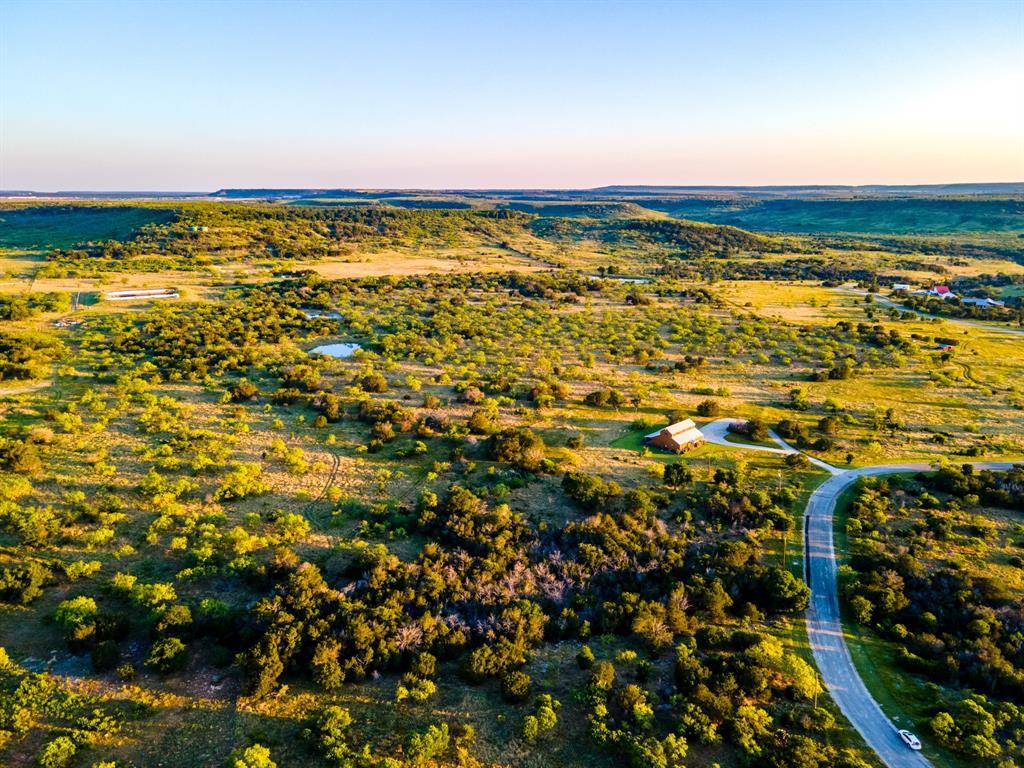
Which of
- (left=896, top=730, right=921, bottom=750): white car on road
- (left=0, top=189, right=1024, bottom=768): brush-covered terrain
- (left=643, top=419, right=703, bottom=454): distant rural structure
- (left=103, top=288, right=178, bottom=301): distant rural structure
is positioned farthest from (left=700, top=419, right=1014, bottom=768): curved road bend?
(left=103, top=288, right=178, bottom=301): distant rural structure

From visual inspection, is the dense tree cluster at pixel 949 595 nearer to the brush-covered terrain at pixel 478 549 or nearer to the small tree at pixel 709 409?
the brush-covered terrain at pixel 478 549

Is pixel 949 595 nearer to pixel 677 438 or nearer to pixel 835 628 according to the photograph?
pixel 835 628

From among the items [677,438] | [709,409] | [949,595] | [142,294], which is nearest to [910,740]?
[949,595]

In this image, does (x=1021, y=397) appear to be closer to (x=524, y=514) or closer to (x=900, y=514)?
(x=900, y=514)

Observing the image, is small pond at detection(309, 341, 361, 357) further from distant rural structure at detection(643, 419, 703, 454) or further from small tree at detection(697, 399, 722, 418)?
small tree at detection(697, 399, 722, 418)

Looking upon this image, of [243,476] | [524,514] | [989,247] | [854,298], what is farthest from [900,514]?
[989,247]

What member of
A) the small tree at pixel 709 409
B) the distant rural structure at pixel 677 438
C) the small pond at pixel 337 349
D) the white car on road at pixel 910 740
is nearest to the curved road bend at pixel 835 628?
the white car on road at pixel 910 740
